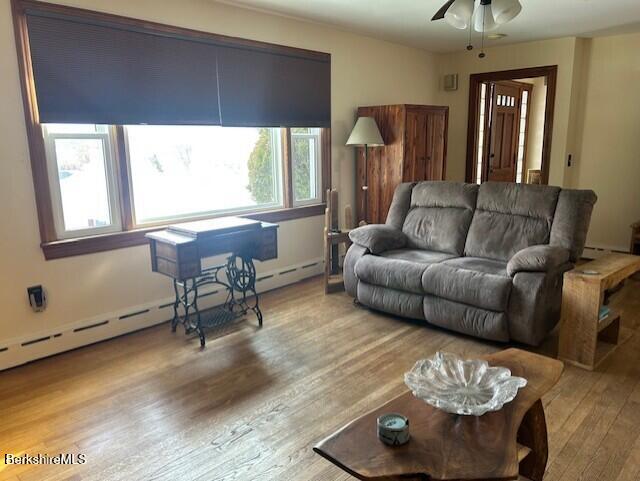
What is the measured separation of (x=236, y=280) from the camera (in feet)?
12.3

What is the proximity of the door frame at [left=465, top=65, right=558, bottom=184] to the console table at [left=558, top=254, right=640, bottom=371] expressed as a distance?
2652mm

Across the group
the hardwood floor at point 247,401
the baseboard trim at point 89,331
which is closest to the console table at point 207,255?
the baseboard trim at point 89,331

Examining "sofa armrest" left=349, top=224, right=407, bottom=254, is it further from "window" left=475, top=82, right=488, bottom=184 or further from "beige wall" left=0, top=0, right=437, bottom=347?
"window" left=475, top=82, right=488, bottom=184

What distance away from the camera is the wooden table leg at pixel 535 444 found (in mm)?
1869

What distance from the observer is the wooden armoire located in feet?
15.3

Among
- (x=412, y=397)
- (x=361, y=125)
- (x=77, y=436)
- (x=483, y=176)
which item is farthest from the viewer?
(x=483, y=176)

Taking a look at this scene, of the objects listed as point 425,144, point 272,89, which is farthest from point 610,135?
point 272,89

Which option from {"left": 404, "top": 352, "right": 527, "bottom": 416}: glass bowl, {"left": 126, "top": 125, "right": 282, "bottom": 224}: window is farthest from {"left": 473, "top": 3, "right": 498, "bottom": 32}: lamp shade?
{"left": 126, "top": 125, "right": 282, "bottom": 224}: window

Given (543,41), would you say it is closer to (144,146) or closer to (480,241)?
(480,241)

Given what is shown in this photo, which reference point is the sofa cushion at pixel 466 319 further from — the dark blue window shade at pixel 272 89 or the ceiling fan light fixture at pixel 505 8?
the dark blue window shade at pixel 272 89

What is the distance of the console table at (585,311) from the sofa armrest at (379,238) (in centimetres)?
136

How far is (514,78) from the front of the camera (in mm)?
5469

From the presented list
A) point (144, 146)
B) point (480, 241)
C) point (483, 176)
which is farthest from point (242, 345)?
point (483, 176)

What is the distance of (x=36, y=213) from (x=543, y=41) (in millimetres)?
5175
